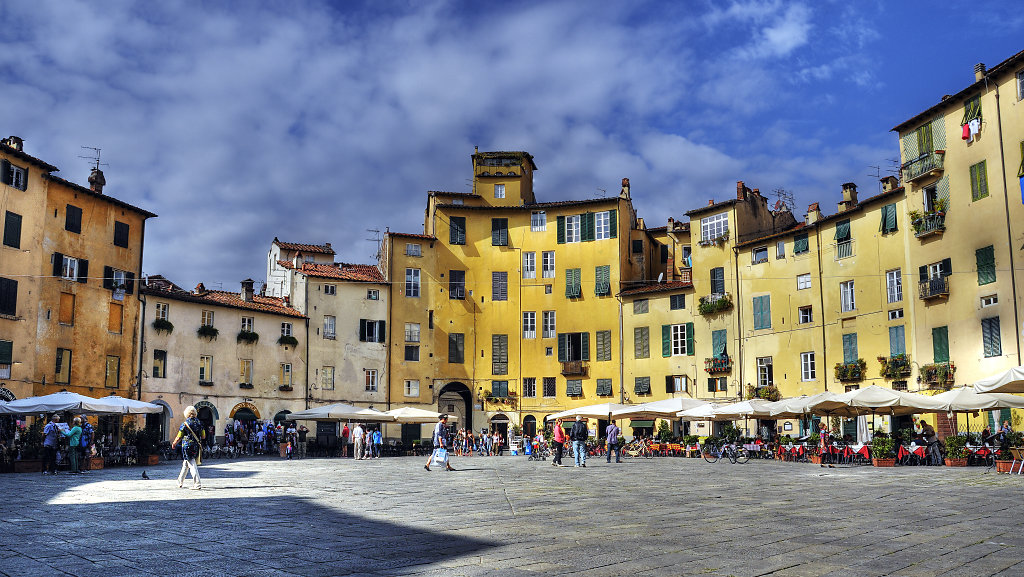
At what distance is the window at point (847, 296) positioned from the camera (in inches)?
1676

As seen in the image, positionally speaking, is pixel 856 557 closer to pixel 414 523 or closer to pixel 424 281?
pixel 414 523

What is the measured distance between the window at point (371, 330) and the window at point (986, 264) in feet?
116

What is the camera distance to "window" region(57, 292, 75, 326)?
4119 centimetres

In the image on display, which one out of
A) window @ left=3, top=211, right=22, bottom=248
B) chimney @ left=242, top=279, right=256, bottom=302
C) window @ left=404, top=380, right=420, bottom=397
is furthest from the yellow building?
window @ left=404, top=380, right=420, bottom=397

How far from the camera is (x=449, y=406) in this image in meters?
60.9

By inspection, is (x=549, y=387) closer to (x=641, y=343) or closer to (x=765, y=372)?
(x=641, y=343)

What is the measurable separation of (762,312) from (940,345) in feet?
37.7

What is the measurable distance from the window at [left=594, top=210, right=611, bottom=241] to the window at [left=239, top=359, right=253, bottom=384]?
23395 mm

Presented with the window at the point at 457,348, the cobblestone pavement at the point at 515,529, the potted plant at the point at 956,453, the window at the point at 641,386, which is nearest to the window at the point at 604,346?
the window at the point at 641,386

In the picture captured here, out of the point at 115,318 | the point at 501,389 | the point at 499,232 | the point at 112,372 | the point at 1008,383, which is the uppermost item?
the point at 499,232

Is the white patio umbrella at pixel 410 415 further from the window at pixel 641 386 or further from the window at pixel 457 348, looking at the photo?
the window at pixel 641 386

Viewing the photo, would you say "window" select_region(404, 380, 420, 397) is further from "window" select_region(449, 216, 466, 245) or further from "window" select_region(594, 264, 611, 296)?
"window" select_region(594, 264, 611, 296)

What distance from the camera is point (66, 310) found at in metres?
41.5

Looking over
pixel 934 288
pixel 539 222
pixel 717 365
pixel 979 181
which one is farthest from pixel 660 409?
pixel 539 222
